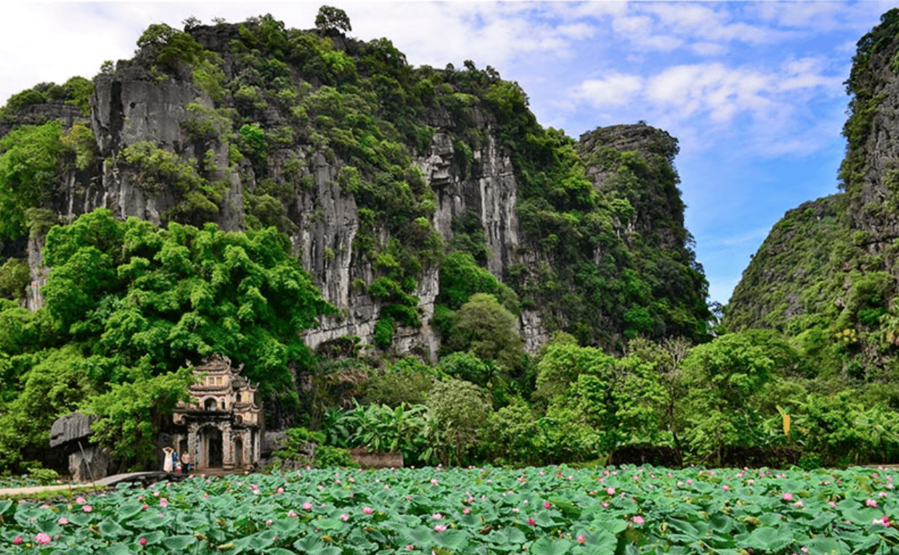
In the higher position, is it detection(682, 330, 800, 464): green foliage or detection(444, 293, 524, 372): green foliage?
detection(444, 293, 524, 372): green foliage

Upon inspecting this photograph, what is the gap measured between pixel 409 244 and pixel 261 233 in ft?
42.1

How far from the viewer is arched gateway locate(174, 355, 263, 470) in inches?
703

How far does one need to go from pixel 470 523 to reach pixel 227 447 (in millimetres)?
13718

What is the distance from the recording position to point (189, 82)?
28391mm

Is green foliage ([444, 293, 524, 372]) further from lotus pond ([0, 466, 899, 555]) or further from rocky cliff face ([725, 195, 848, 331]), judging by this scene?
lotus pond ([0, 466, 899, 555])

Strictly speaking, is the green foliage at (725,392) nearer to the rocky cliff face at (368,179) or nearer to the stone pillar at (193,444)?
the stone pillar at (193,444)

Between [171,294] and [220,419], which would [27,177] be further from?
[220,419]

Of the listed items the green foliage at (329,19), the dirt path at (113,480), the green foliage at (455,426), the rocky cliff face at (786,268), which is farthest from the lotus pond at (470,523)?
the rocky cliff face at (786,268)

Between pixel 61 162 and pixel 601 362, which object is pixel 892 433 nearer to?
pixel 601 362

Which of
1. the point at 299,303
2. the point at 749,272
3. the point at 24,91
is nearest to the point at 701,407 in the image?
the point at 299,303

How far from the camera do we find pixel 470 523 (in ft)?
18.0

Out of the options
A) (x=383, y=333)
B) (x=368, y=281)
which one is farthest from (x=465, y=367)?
(x=368, y=281)

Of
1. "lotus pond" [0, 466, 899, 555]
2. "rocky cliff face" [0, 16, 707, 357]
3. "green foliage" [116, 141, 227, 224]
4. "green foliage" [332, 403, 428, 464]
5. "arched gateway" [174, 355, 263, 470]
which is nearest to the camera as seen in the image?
"lotus pond" [0, 466, 899, 555]

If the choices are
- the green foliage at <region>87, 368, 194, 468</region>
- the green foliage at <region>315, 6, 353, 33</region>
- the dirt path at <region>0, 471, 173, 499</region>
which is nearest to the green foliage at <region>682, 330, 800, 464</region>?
the dirt path at <region>0, 471, 173, 499</region>
